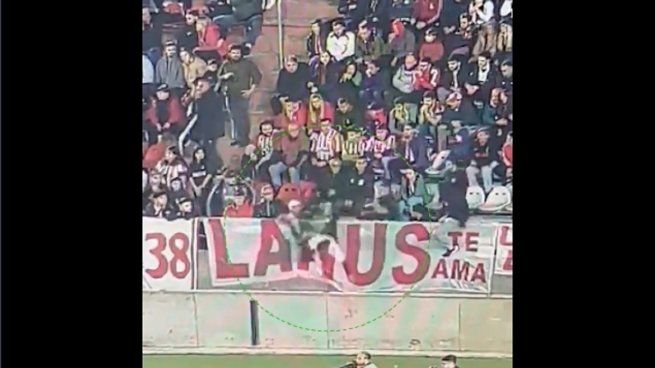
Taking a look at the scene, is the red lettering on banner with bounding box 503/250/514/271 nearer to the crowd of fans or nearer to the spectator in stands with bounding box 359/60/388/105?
the crowd of fans

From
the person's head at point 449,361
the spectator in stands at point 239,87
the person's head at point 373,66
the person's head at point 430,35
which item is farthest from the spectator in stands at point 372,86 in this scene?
the person's head at point 449,361

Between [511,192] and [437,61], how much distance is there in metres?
0.30

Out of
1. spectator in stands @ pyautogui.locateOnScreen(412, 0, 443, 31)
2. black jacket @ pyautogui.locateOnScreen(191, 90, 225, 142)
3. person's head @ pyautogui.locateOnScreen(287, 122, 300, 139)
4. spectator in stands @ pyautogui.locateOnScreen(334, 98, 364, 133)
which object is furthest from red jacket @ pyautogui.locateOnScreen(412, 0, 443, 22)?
black jacket @ pyautogui.locateOnScreen(191, 90, 225, 142)

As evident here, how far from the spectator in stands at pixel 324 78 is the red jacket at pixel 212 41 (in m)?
0.19

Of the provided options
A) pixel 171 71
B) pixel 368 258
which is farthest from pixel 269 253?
pixel 171 71

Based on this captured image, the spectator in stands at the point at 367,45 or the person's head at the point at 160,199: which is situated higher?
the spectator in stands at the point at 367,45

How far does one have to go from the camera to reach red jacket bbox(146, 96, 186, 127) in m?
1.77

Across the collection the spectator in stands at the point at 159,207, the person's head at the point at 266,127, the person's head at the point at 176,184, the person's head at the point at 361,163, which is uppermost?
the person's head at the point at 266,127

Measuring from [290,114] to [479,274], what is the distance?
49 centimetres

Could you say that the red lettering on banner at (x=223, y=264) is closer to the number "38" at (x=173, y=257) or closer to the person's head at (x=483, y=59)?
the number "38" at (x=173, y=257)

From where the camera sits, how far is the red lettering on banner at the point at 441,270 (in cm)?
177

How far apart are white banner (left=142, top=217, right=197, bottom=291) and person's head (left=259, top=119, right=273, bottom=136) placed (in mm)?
232

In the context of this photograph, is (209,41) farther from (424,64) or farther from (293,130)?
(424,64)
